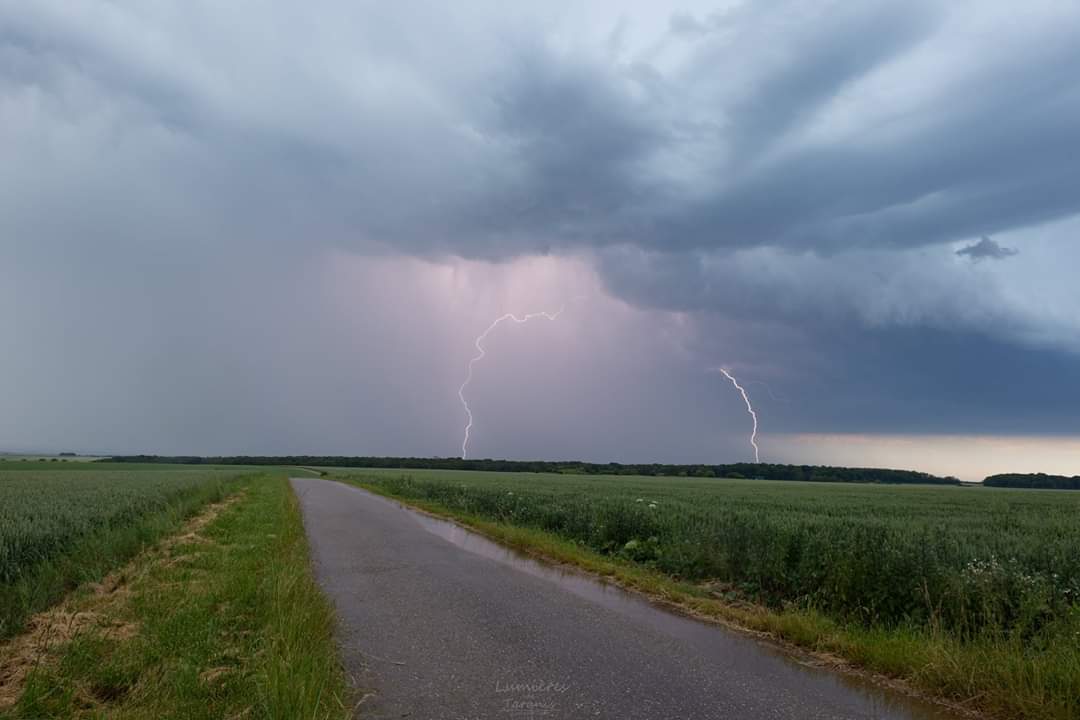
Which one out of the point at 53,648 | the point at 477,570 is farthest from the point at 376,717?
the point at 477,570

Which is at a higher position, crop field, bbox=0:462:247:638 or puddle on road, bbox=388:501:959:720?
crop field, bbox=0:462:247:638

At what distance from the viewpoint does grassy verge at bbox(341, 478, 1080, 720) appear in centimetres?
523

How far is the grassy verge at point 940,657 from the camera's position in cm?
523

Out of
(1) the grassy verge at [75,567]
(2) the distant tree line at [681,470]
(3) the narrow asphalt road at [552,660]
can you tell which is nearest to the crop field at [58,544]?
(1) the grassy verge at [75,567]

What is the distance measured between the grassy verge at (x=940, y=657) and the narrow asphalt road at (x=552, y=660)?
18.5 inches

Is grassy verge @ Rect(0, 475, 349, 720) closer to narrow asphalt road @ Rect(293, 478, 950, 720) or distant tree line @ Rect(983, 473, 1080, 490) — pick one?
narrow asphalt road @ Rect(293, 478, 950, 720)

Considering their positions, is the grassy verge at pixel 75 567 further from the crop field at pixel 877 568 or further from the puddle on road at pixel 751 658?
the crop field at pixel 877 568

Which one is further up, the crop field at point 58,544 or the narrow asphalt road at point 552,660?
the crop field at point 58,544

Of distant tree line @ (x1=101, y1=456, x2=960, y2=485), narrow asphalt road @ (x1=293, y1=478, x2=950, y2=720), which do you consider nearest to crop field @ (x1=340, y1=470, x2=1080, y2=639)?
narrow asphalt road @ (x1=293, y1=478, x2=950, y2=720)

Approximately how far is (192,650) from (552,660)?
3.59 meters

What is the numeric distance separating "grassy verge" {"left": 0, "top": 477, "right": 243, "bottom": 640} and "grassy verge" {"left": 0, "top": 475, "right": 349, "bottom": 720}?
307 millimetres

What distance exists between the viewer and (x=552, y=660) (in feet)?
20.7

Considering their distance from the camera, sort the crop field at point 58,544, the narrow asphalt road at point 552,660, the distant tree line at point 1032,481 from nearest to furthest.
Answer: the narrow asphalt road at point 552,660
the crop field at point 58,544
the distant tree line at point 1032,481

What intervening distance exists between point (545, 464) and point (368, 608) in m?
137
